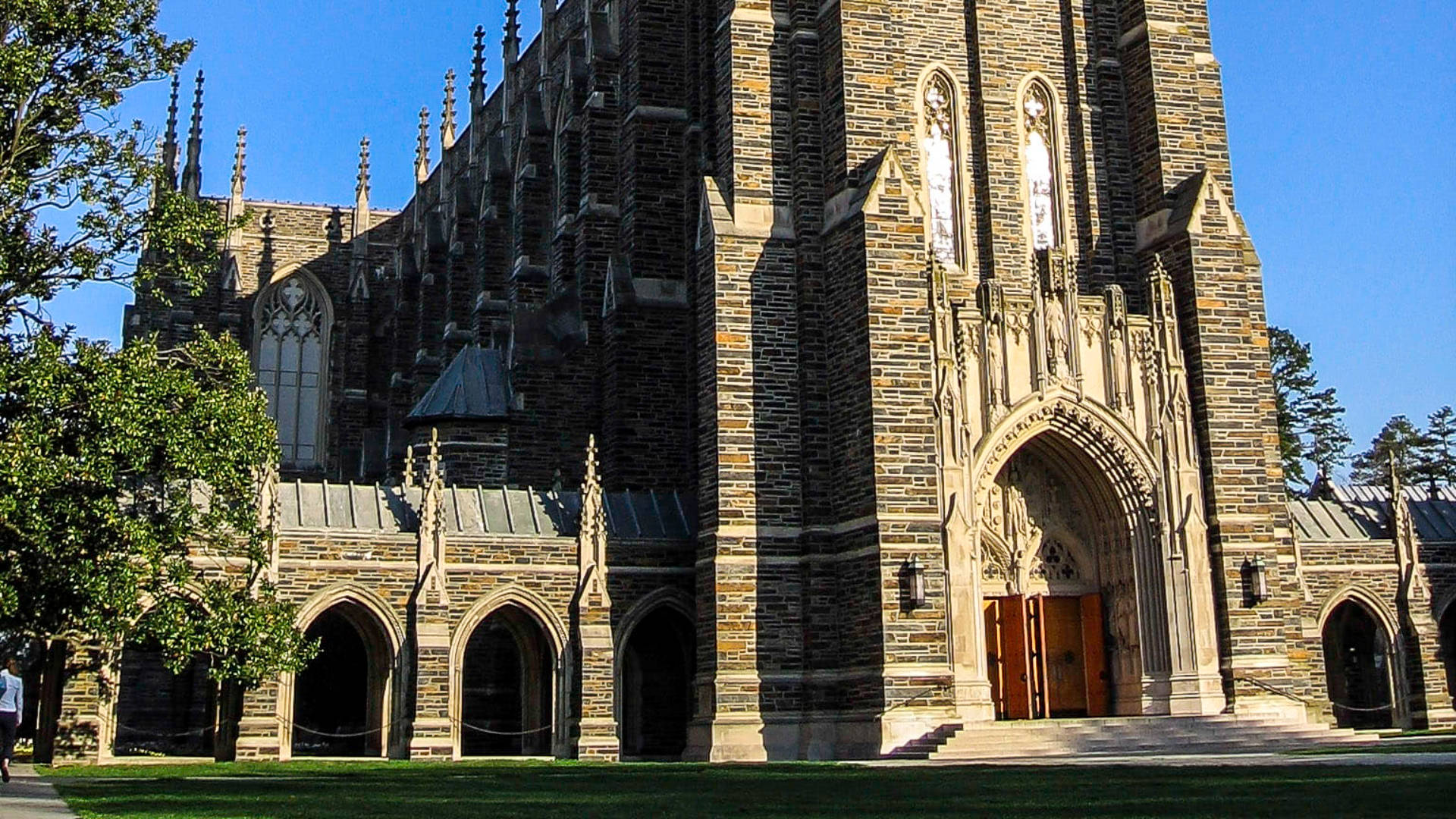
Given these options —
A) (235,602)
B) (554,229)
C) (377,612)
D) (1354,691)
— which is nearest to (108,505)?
(235,602)

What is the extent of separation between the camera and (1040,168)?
99.6 ft

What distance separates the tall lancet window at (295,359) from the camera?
54.6 m

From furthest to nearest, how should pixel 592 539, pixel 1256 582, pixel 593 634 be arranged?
pixel 592 539 → pixel 593 634 → pixel 1256 582

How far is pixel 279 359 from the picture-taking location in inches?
2173

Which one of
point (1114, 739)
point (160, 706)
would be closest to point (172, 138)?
point (160, 706)

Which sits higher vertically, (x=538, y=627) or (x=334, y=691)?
(x=538, y=627)

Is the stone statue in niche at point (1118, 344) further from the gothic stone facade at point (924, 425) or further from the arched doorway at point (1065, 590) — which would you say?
the arched doorway at point (1065, 590)

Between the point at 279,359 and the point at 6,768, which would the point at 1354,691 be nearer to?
the point at 6,768

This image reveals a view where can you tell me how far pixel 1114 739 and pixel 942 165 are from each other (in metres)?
11.3

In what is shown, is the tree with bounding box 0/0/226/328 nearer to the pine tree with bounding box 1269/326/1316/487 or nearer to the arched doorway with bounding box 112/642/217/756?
the arched doorway with bounding box 112/642/217/756

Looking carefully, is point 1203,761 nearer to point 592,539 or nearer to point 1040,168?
point 592,539

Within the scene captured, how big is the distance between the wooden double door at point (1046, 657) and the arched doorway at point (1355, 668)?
22.5ft

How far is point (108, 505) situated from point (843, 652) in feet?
42.2

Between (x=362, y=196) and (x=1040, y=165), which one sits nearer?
(x=1040, y=165)
